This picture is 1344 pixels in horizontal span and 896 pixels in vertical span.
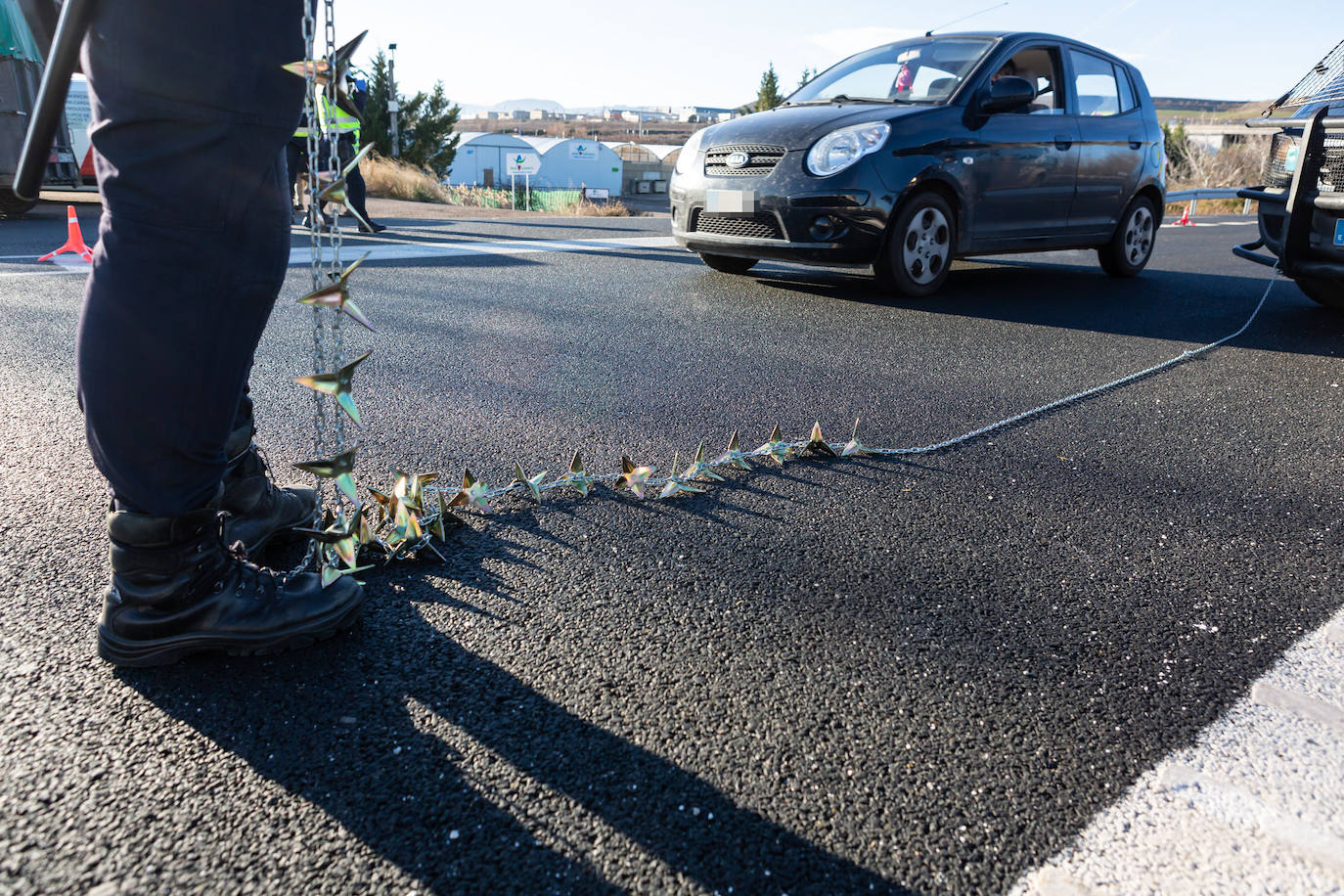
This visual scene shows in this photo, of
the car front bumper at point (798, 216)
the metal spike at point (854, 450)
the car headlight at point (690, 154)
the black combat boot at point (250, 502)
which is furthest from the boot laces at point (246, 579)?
the car headlight at point (690, 154)

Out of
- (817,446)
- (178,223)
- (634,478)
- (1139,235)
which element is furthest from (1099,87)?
(178,223)

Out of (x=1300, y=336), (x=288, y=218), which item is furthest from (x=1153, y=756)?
(x=1300, y=336)

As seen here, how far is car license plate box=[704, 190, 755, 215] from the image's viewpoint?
5816mm

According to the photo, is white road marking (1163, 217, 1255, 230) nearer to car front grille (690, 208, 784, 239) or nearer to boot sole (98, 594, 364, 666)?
car front grille (690, 208, 784, 239)

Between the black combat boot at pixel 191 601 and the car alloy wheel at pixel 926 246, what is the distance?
16.2 ft

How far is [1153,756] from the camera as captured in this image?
1451 mm

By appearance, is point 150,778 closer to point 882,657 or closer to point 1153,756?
point 882,657

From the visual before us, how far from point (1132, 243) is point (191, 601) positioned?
8032 mm

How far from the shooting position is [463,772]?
52.9 inches

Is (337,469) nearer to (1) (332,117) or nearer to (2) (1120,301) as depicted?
(1) (332,117)

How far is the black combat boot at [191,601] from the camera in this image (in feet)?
4.91

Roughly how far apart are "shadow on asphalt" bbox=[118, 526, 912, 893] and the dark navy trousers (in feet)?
1.19

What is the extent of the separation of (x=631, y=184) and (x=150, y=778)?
70.1 metres

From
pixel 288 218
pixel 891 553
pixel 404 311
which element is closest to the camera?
pixel 288 218
